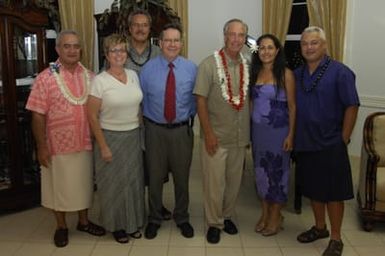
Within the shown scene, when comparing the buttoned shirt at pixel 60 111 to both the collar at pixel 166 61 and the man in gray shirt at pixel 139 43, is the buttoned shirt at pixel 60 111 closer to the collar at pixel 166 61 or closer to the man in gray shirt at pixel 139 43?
the man in gray shirt at pixel 139 43

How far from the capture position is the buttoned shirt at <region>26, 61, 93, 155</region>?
2.56 m

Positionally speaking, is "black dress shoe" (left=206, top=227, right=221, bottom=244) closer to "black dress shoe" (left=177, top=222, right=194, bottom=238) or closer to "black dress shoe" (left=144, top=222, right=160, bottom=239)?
"black dress shoe" (left=177, top=222, right=194, bottom=238)

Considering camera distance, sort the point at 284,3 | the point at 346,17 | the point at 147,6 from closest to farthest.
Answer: the point at 147,6, the point at 346,17, the point at 284,3

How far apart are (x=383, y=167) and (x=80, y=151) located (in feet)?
7.46


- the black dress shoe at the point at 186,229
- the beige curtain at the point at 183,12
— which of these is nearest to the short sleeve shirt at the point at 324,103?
the black dress shoe at the point at 186,229

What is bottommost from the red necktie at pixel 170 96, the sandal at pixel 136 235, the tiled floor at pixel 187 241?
the tiled floor at pixel 187 241

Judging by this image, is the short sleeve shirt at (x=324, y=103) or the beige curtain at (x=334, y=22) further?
the beige curtain at (x=334, y=22)

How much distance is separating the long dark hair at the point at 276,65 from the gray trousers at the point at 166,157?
1.87 feet

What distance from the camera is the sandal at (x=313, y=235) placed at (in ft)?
9.12

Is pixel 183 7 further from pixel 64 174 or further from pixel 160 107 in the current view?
pixel 64 174

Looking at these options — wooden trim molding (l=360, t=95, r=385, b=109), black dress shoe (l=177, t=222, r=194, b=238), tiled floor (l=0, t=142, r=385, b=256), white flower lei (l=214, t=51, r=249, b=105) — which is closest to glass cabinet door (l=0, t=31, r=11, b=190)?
tiled floor (l=0, t=142, r=385, b=256)

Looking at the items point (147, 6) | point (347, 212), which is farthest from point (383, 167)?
point (147, 6)

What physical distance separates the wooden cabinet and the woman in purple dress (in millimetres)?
1790

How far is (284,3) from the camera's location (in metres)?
4.78
